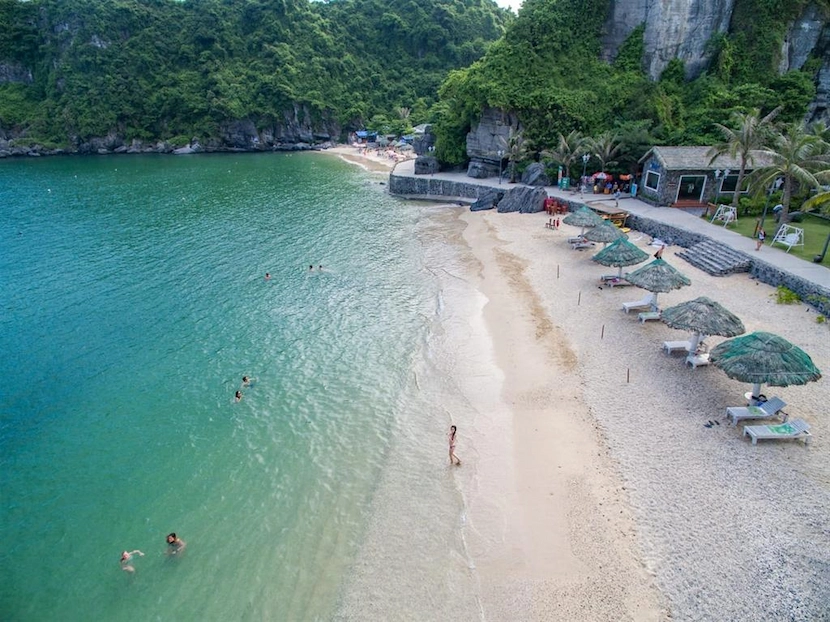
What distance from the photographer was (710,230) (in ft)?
98.9

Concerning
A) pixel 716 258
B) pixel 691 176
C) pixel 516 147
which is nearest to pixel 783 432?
pixel 716 258

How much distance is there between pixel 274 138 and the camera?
308 ft

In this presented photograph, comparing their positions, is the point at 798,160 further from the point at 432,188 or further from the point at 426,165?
the point at 426,165

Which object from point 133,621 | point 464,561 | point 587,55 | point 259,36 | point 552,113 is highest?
point 259,36

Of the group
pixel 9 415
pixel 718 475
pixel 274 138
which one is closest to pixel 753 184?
pixel 718 475

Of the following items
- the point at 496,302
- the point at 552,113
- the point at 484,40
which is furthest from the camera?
the point at 484,40

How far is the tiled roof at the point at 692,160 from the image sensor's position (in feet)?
110

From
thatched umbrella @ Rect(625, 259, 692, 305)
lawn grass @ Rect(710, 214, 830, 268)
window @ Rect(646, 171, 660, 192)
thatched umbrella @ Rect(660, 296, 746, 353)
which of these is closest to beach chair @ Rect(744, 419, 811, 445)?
thatched umbrella @ Rect(660, 296, 746, 353)

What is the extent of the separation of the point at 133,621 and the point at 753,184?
121ft

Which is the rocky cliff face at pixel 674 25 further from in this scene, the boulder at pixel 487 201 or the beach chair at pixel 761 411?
the beach chair at pixel 761 411

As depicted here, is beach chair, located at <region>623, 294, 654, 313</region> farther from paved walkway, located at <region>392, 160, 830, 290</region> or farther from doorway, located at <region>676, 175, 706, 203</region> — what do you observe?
doorway, located at <region>676, 175, 706, 203</region>

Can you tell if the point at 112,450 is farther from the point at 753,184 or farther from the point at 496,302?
the point at 753,184

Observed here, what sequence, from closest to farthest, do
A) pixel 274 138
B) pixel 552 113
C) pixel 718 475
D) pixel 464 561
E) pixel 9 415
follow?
1. pixel 464 561
2. pixel 718 475
3. pixel 9 415
4. pixel 552 113
5. pixel 274 138

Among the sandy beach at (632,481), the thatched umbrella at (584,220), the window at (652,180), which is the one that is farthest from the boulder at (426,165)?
the sandy beach at (632,481)
